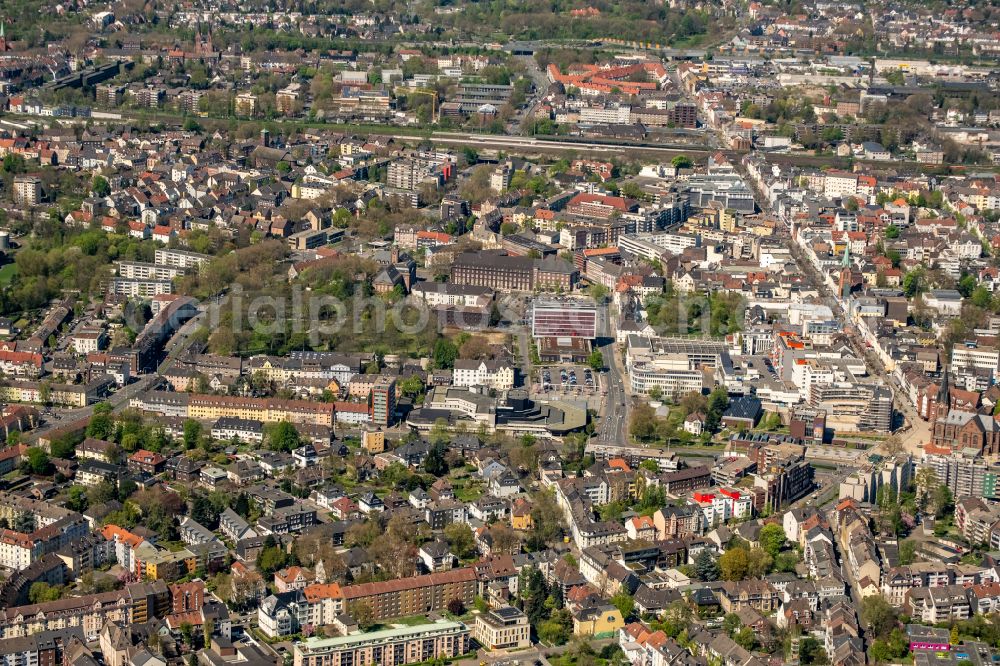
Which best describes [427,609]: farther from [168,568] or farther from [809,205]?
[809,205]

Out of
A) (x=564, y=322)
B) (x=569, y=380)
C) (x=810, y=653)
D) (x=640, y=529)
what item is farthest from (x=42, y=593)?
(x=564, y=322)

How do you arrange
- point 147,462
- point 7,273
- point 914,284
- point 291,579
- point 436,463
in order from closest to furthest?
point 291,579
point 147,462
point 436,463
point 914,284
point 7,273

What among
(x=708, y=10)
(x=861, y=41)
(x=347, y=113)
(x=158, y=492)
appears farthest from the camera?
(x=708, y=10)

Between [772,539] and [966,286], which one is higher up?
[966,286]

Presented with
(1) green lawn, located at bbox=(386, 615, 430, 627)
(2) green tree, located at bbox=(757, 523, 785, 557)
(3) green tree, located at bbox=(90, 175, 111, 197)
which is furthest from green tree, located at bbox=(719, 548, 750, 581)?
(3) green tree, located at bbox=(90, 175, 111, 197)

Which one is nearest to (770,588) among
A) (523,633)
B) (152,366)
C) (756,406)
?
(523,633)

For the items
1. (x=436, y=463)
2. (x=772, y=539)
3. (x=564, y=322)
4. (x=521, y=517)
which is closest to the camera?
(x=772, y=539)

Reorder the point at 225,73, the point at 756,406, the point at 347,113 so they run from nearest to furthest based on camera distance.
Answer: the point at 756,406
the point at 347,113
the point at 225,73

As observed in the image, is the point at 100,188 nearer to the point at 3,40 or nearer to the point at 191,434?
the point at 191,434
